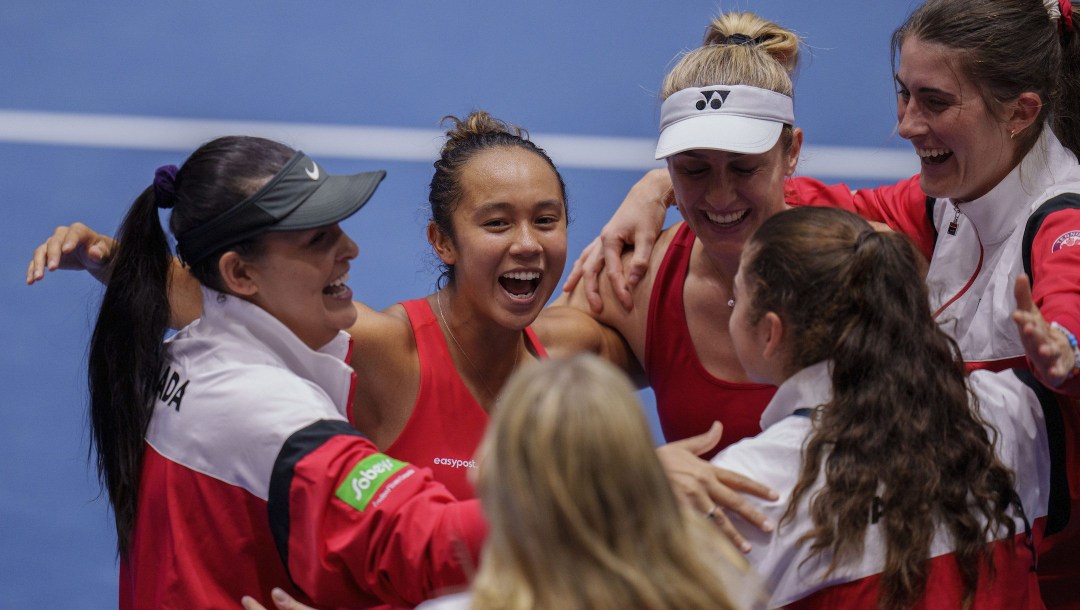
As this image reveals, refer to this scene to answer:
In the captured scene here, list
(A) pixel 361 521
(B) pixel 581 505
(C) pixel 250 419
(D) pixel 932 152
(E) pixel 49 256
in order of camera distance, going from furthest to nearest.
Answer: (D) pixel 932 152 → (E) pixel 49 256 → (C) pixel 250 419 → (A) pixel 361 521 → (B) pixel 581 505

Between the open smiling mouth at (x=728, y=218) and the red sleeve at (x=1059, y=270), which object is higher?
the open smiling mouth at (x=728, y=218)

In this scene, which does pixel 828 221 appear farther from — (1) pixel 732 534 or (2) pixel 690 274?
(2) pixel 690 274

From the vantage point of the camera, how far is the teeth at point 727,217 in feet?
12.2

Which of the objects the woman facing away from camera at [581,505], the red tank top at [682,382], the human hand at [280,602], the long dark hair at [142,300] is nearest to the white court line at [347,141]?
the red tank top at [682,382]

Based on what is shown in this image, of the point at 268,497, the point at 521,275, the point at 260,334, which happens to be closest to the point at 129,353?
the point at 260,334

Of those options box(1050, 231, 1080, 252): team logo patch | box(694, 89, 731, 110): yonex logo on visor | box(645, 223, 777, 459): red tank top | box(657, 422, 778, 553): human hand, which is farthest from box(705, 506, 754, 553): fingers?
box(694, 89, 731, 110): yonex logo on visor

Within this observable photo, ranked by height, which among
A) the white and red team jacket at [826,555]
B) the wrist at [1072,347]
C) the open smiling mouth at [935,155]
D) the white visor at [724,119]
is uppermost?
the white visor at [724,119]

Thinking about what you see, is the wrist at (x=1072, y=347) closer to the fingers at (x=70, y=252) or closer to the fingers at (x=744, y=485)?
the fingers at (x=744, y=485)

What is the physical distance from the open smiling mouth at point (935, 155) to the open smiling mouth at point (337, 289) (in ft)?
5.38

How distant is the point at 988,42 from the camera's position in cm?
331

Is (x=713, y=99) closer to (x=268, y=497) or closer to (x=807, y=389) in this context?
(x=807, y=389)

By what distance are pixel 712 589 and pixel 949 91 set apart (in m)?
2.02

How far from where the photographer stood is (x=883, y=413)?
2.46 metres

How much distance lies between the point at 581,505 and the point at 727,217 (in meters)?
2.08
